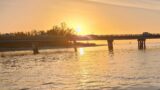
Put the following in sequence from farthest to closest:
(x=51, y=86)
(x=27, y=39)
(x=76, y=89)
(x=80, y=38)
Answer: (x=80, y=38) < (x=27, y=39) < (x=51, y=86) < (x=76, y=89)

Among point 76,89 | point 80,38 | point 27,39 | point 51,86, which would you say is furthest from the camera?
point 80,38

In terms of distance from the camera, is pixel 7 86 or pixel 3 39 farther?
pixel 3 39

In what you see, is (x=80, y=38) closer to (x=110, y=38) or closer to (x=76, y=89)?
(x=110, y=38)

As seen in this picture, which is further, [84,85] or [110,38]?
[110,38]

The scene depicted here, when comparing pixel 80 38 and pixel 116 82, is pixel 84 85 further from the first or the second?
pixel 80 38

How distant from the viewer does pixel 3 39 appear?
171 meters

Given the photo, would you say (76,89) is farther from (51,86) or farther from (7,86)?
(7,86)

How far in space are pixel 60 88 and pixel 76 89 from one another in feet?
5.29

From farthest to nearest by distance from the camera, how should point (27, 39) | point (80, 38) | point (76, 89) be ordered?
1. point (80, 38)
2. point (27, 39)
3. point (76, 89)

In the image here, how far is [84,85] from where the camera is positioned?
126 feet

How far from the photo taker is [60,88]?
120 feet

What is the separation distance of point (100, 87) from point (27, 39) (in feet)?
447

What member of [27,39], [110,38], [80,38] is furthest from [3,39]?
[110,38]

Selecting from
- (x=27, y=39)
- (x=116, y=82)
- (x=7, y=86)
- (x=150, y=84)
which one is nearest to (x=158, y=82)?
(x=150, y=84)
